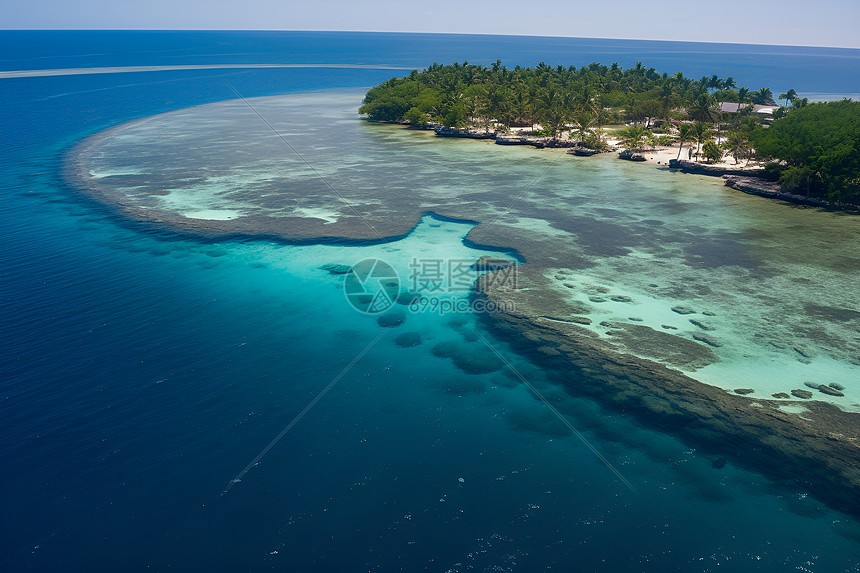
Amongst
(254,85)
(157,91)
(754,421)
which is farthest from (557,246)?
(254,85)

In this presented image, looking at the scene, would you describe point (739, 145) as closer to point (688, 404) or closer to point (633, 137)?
point (633, 137)

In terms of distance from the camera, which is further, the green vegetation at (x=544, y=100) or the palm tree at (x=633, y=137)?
the green vegetation at (x=544, y=100)

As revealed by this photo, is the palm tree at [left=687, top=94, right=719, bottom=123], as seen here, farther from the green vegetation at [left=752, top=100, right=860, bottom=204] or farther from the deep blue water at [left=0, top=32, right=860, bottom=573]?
the deep blue water at [left=0, top=32, right=860, bottom=573]

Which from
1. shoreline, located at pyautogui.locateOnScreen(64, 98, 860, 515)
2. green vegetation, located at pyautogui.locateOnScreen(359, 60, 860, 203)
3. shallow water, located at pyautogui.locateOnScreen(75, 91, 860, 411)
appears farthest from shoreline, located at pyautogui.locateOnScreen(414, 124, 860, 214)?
shoreline, located at pyautogui.locateOnScreen(64, 98, 860, 515)

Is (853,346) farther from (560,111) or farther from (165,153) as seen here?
(165,153)

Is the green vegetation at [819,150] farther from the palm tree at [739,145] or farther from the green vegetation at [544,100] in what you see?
the green vegetation at [544,100]

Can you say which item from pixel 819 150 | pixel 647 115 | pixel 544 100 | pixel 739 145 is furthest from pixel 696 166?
pixel 647 115

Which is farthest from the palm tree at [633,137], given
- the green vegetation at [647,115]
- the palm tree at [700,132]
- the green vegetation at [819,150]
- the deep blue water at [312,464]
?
the deep blue water at [312,464]
